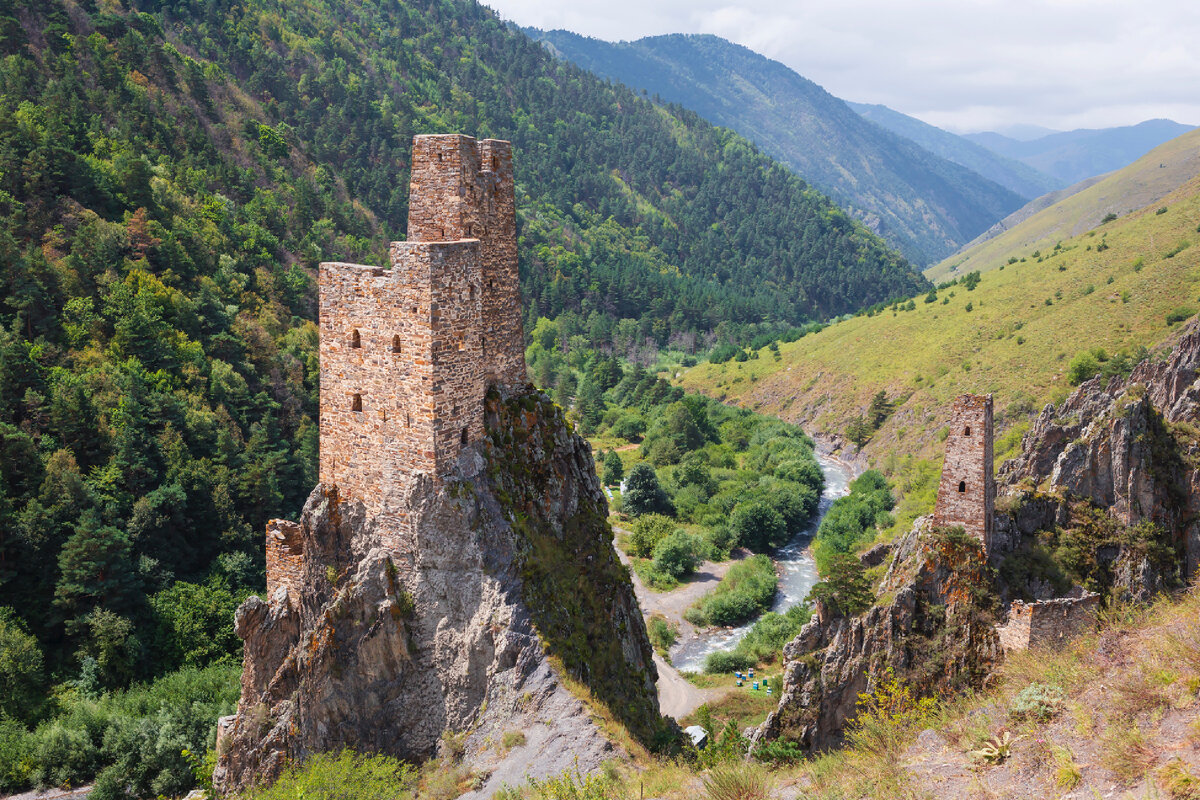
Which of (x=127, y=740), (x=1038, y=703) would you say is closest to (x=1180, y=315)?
(x=1038, y=703)

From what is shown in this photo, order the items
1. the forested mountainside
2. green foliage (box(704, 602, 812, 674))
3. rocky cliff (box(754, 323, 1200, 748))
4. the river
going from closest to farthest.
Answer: rocky cliff (box(754, 323, 1200, 748)) < the forested mountainside < green foliage (box(704, 602, 812, 674)) < the river

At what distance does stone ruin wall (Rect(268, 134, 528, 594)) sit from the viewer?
19328 millimetres

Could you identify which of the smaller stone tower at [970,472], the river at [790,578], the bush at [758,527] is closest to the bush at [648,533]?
the bush at [758,527]

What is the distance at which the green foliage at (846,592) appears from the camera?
3170 centimetres

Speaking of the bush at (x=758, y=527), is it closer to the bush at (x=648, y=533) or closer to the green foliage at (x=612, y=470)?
the bush at (x=648, y=533)

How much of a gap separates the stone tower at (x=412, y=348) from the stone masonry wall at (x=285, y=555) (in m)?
2.43

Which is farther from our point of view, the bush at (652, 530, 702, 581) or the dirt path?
the bush at (652, 530, 702, 581)

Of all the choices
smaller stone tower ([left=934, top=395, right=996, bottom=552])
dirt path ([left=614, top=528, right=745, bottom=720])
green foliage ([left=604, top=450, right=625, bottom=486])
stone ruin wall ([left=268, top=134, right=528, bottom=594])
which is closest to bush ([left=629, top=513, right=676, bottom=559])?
dirt path ([left=614, top=528, right=745, bottom=720])

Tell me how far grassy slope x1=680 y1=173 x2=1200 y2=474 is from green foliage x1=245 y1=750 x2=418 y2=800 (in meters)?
69.9

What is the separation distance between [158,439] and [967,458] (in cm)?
5344

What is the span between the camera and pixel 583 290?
563 ft

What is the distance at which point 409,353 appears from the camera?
19.4 m

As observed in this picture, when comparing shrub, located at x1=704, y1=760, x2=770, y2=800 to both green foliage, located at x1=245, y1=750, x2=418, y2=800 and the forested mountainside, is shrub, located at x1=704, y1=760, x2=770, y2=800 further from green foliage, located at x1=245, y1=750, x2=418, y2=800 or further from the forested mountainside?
the forested mountainside

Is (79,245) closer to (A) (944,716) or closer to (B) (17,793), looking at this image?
(B) (17,793)
